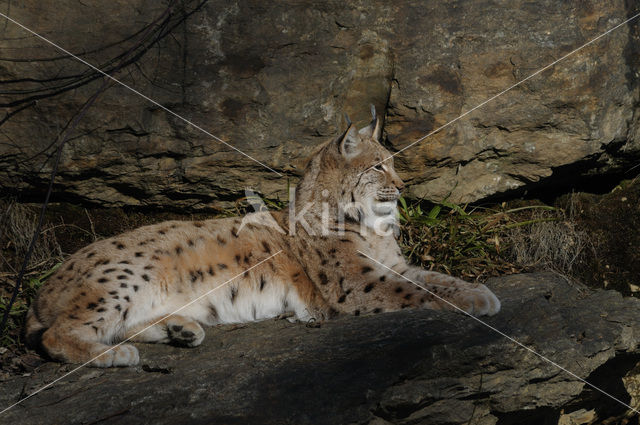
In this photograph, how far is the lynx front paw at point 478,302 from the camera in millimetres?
3928

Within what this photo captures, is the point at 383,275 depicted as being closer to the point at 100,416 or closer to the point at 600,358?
the point at 600,358

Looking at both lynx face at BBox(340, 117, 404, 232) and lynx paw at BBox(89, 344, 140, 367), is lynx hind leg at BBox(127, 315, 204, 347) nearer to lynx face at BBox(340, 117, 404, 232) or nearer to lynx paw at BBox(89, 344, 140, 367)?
lynx paw at BBox(89, 344, 140, 367)

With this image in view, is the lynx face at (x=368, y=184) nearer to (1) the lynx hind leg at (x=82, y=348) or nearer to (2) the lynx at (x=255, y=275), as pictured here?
(2) the lynx at (x=255, y=275)

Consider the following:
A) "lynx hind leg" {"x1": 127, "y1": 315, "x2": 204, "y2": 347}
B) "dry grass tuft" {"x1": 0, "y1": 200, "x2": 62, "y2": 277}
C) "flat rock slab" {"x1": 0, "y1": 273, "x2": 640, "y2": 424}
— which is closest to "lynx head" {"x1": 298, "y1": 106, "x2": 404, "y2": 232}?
"flat rock slab" {"x1": 0, "y1": 273, "x2": 640, "y2": 424}

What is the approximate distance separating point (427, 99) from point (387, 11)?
2.76 feet

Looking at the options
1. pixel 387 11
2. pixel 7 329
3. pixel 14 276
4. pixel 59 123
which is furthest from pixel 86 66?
pixel 387 11

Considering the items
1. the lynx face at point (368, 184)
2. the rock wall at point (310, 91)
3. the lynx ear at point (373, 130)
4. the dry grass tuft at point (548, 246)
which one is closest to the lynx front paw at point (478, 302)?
the lynx face at point (368, 184)

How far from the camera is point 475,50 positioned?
17.9ft

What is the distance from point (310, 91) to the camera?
17.8 ft

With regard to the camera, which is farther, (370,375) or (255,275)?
(255,275)

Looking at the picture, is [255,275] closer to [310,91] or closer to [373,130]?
[373,130]

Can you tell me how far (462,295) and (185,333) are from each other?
5.87 feet

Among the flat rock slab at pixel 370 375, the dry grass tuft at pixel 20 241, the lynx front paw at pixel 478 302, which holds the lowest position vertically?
the flat rock slab at pixel 370 375

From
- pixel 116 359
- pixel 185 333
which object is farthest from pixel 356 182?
pixel 116 359
